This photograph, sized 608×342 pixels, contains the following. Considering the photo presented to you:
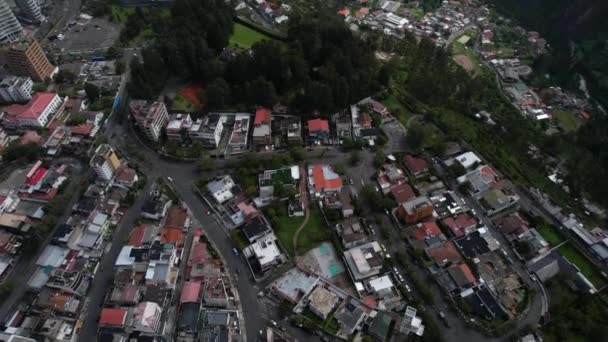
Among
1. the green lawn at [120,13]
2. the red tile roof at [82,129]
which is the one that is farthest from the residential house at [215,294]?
the green lawn at [120,13]

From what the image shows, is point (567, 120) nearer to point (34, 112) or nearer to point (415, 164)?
point (415, 164)

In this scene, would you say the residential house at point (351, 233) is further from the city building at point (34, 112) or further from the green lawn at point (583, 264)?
the city building at point (34, 112)

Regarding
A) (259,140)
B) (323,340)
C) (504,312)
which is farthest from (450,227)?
(259,140)

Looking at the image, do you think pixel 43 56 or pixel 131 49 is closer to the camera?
pixel 43 56

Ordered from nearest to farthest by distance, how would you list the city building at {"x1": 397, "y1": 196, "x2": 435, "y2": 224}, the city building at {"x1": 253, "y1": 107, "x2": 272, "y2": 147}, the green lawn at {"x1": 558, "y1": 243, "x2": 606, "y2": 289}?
the green lawn at {"x1": 558, "y1": 243, "x2": 606, "y2": 289} < the city building at {"x1": 397, "y1": 196, "x2": 435, "y2": 224} < the city building at {"x1": 253, "y1": 107, "x2": 272, "y2": 147}

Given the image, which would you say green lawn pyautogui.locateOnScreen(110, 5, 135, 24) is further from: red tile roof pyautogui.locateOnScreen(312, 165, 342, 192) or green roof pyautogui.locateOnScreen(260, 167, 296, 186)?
red tile roof pyautogui.locateOnScreen(312, 165, 342, 192)

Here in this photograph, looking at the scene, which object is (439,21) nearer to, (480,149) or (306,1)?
(306,1)

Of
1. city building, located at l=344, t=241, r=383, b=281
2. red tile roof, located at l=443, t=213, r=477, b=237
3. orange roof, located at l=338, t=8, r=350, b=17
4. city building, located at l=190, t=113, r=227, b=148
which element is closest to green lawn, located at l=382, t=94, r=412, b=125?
red tile roof, located at l=443, t=213, r=477, b=237

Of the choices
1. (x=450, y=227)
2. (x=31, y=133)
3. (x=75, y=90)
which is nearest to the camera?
(x=450, y=227)
